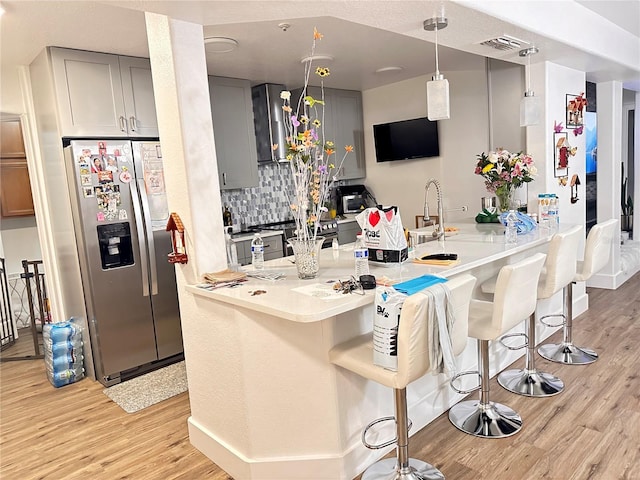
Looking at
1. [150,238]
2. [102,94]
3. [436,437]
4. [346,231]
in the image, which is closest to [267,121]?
[346,231]

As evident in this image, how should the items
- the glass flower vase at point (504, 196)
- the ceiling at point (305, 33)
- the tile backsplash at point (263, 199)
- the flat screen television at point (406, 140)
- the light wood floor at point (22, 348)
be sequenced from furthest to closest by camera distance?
the flat screen television at point (406, 140) → the tile backsplash at point (263, 199) → the light wood floor at point (22, 348) → the glass flower vase at point (504, 196) → the ceiling at point (305, 33)

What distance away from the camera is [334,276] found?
2488mm

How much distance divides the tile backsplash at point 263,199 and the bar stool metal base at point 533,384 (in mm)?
3032

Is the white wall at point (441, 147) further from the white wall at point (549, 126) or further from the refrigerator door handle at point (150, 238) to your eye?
the refrigerator door handle at point (150, 238)

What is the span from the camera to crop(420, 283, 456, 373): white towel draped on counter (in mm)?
1915

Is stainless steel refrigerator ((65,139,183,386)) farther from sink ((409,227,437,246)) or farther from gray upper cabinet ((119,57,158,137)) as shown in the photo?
sink ((409,227,437,246))

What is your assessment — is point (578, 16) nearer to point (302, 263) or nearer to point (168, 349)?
point (302, 263)

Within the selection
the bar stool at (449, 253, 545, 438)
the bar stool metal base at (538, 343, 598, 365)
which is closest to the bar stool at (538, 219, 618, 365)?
the bar stool metal base at (538, 343, 598, 365)

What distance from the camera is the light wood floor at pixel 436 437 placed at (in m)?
2.36

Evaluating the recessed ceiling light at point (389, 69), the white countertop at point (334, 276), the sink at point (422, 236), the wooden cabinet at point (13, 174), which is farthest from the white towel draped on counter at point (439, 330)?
the wooden cabinet at point (13, 174)

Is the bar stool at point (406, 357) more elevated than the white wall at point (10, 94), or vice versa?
the white wall at point (10, 94)

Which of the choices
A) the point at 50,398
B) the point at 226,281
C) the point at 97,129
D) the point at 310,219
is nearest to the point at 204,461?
the point at 226,281

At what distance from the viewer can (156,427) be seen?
9.75 ft

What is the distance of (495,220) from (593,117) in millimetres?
2039
